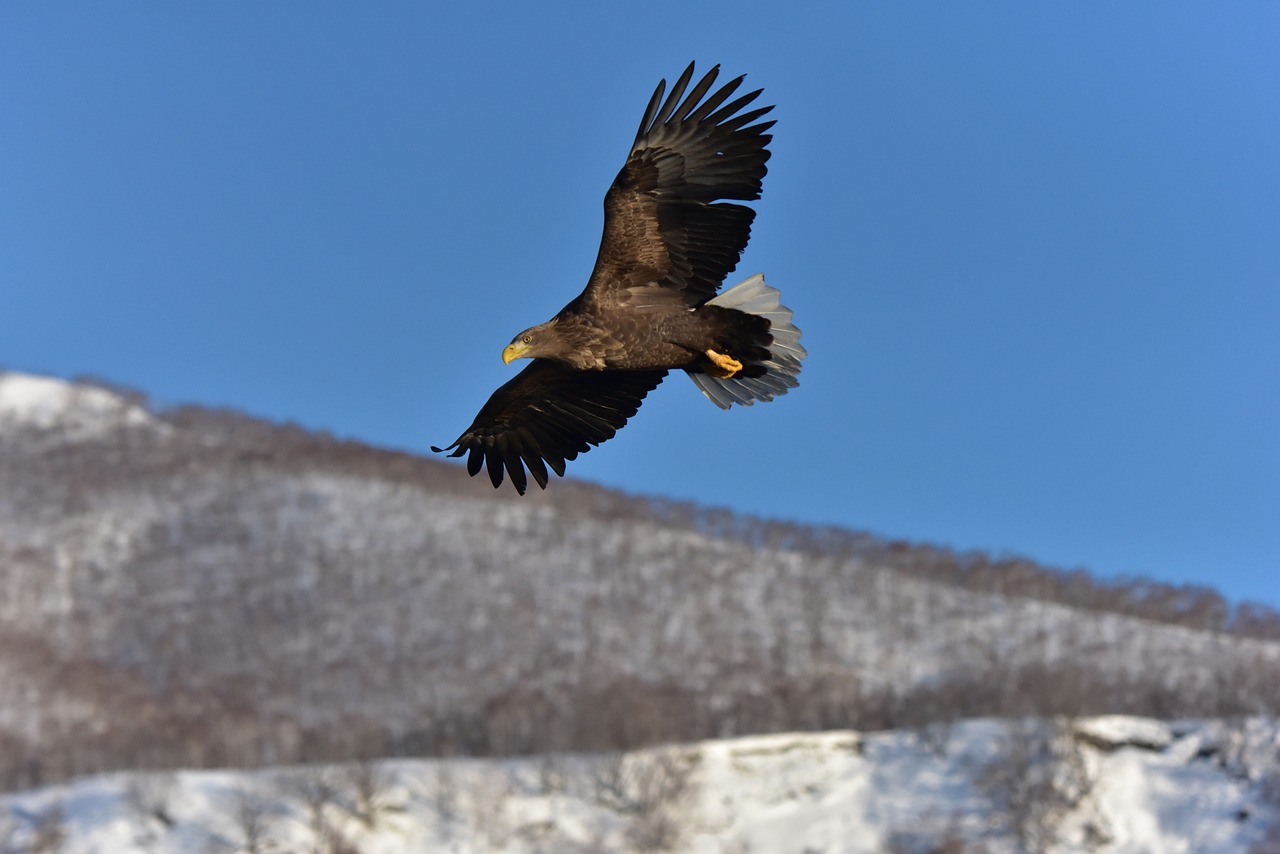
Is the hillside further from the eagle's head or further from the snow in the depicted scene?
the eagle's head

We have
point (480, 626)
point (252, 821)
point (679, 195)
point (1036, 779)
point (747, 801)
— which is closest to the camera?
point (679, 195)

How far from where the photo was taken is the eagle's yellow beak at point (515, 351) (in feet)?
36.8

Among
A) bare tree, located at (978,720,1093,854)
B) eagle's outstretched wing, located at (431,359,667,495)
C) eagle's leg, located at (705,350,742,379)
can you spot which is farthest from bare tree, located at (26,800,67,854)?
eagle's leg, located at (705,350,742,379)

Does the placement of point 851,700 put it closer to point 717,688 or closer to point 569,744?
point 717,688

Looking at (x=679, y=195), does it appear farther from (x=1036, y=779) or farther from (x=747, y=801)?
(x=747, y=801)

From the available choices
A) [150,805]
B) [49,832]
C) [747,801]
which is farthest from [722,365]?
[49,832]

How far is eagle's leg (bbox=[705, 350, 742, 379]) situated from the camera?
38.1 ft

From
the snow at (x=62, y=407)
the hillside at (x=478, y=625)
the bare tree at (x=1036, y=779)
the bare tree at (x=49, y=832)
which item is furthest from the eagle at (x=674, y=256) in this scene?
the snow at (x=62, y=407)

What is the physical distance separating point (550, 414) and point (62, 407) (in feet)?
414

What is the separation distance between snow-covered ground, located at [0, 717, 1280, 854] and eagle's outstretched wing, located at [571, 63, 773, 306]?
41251mm

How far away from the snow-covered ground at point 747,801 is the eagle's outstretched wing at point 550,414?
130ft

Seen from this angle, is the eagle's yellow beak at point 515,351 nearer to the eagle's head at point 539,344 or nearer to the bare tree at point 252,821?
the eagle's head at point 539,344

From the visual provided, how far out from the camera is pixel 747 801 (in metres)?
56.1

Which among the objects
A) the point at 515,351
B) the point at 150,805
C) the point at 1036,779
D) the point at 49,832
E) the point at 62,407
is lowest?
the point at 515,351
